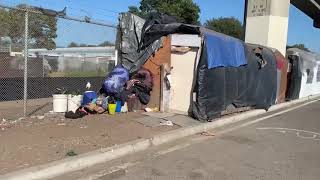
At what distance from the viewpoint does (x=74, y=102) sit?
11.5 meters

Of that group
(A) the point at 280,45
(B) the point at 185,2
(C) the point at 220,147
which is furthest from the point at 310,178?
(B) the point at 185,2

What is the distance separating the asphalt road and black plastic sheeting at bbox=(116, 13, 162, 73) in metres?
3.11

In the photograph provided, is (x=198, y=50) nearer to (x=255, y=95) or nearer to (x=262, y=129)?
(x=262, y=129)

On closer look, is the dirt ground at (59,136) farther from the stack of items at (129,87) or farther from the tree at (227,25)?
the tree at (227,25)

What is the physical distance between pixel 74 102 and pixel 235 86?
17.0 ft

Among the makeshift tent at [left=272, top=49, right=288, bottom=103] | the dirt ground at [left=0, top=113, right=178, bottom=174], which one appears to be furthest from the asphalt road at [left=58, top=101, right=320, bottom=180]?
the makeshift tent at [left=272, top=49, right=288, bottom=103]

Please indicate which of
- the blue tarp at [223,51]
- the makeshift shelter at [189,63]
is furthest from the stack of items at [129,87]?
the blue tarp at [223,51]

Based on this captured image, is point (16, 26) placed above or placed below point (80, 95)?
above

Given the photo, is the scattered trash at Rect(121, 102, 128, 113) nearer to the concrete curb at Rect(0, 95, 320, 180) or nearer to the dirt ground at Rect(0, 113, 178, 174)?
the dirt ground at Rect(0, 113, 178, 174)

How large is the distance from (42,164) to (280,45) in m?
21.0

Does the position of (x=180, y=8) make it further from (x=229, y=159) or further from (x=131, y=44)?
(x=229, y=159)

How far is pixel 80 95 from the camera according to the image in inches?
454

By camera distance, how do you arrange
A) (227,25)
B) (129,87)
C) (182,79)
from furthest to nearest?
(227,25) < (182,79) < (129,87)

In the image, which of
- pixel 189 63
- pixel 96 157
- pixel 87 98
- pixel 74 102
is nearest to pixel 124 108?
pixel 87 98
